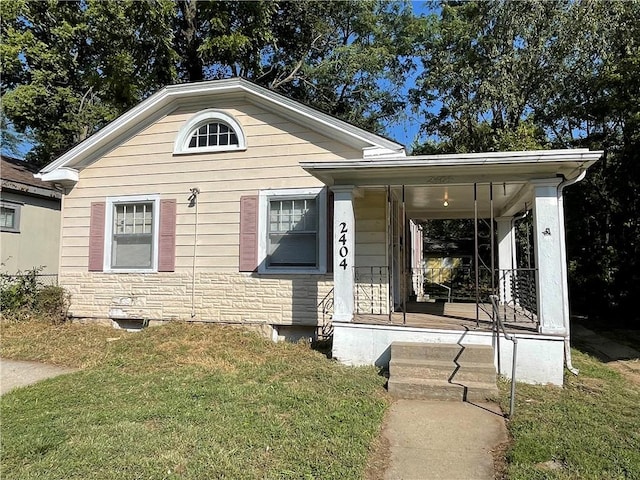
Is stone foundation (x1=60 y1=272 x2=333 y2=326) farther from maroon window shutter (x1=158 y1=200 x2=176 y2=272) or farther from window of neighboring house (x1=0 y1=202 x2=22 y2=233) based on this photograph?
window of neighboring house (x1=0 y1=202 x2=22 y2=233)

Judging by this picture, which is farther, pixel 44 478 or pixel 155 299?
pixel 155 299

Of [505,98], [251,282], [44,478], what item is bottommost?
[44,478]

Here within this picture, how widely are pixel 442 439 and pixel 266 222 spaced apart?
16.7ft

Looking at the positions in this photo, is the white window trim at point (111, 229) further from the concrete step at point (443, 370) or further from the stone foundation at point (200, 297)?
the concrete step at point (443, 370)

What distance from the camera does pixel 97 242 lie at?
8812mm

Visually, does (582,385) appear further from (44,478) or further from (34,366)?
(34,366)

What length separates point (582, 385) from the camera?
5.44m

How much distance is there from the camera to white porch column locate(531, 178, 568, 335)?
547 centimetres

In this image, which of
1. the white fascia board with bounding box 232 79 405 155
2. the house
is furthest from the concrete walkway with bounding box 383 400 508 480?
the white fascia board with bounding box 232 79 405 155

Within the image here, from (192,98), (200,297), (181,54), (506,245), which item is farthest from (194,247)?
(181,54)

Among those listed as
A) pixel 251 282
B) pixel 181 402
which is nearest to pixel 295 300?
pixel 251 282

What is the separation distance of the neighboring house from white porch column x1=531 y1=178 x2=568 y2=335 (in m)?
10.5

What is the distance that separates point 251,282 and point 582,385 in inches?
212

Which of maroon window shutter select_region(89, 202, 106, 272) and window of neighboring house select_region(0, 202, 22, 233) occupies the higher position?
window of neighboring house select_region(0, 202, 22, 233)
